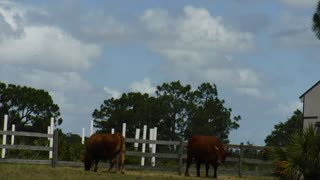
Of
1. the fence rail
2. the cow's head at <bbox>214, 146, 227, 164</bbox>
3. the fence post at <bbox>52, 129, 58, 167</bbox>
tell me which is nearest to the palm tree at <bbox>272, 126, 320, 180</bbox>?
the cow's head at <bbox>214, 146, 227, 164</bbox>

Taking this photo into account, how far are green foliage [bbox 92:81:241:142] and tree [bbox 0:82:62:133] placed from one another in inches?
237

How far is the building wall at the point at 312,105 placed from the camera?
121ft

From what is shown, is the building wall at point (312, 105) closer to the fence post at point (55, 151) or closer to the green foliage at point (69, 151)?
the green foliage at point (69, 151)

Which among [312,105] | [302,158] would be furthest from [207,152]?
[312,105]

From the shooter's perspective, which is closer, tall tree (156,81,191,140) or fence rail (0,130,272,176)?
fence rail (0,130,272,176)

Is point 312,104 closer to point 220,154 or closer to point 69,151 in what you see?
point 220,154

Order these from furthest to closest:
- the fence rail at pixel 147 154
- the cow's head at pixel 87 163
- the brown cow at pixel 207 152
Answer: the brown cow at pixel 207 152
the fence rail at pixel 147 154
the cow's head at pixel 87 163

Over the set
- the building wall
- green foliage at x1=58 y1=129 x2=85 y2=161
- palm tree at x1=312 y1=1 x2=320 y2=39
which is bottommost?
green foliage at x1=58 y1=129 x2=85 y2=161

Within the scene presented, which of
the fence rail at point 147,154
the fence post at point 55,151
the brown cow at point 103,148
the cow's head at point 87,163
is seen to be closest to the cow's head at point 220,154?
the fence rail at point 147,154

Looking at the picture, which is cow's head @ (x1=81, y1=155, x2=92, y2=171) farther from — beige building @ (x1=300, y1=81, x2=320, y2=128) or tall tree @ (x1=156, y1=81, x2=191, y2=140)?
tall tree @ (x1=156, y1=81, x2=191, y2=140)

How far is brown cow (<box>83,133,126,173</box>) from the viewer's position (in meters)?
25.6

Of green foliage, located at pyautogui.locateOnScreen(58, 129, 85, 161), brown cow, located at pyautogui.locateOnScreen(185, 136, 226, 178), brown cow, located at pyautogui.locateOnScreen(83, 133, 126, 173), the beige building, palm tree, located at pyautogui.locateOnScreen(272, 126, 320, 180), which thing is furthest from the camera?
the beige building

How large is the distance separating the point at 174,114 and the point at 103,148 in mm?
40738

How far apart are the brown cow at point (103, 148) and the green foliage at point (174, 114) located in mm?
37809
